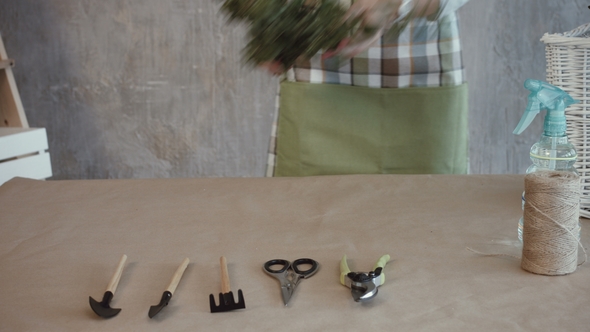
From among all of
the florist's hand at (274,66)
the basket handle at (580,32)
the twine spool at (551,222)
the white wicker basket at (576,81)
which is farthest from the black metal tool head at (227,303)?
the basket handle at (580,32)

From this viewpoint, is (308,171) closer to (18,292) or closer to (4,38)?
(18,292)

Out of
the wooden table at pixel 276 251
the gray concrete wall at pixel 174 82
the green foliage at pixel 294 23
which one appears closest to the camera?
the green foliage at pixel 294 23

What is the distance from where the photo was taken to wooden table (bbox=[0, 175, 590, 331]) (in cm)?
69

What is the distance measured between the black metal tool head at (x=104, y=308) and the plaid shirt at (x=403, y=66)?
0.98m

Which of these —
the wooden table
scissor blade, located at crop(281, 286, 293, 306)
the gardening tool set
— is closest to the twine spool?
the wooden table

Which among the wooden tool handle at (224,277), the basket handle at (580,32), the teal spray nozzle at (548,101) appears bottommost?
the wooden tool handle at (224,277)

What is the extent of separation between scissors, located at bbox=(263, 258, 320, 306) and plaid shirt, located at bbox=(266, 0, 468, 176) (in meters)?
0.82

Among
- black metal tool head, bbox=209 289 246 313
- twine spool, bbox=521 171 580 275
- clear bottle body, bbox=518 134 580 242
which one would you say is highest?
clear bottle body, bbox=518 134 580 242

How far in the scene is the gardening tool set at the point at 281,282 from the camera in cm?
71

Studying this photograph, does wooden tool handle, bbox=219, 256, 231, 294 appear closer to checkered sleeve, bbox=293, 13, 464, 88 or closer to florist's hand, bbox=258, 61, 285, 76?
florist's hand, bbox=258, 61, 285, 76

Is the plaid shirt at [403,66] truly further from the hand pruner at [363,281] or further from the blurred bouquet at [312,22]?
the blurred bouquet at [312,22]

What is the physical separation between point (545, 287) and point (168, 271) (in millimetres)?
502

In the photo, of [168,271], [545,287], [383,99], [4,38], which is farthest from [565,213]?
[4,38]

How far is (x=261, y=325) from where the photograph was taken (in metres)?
0.67
